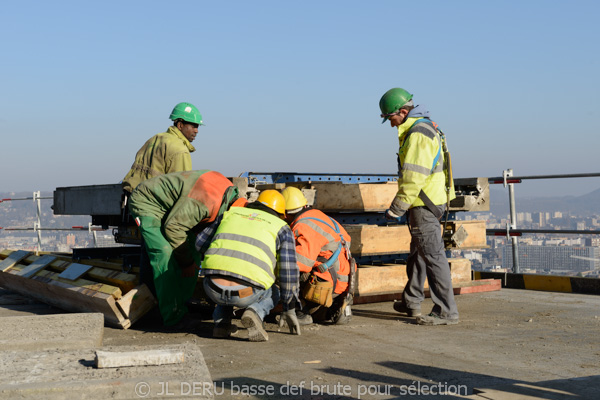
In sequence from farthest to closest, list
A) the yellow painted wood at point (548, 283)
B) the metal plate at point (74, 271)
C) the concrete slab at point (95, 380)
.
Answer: the yellow painted wood at point (548, 283) → the metal plate at point (74, 271) → the concrete slab at point (95, 380)

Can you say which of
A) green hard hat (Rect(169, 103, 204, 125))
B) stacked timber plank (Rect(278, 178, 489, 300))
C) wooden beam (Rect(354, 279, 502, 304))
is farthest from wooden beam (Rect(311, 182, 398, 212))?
green hard hat (Rect(169, 103, 204, 125))

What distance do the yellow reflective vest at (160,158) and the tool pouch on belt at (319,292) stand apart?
74.5 inches

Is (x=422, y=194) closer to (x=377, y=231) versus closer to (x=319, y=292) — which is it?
(x=377, y=231)

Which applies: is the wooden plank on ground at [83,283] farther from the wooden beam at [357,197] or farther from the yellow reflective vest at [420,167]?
the yellow reflective vest at [420,167]

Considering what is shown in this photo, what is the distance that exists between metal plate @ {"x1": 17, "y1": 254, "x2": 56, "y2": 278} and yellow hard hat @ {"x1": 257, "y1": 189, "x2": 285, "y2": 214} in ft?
11.7

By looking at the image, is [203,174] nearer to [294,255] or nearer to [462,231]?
[294,255]

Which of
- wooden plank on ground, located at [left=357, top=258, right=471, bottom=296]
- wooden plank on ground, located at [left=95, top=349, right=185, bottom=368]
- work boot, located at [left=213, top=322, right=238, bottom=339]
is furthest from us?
wooden plank on ground, located at [left=357, top=258, right=471, bottom=296]

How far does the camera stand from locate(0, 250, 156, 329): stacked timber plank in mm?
6281

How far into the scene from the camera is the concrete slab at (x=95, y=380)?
3152 mm

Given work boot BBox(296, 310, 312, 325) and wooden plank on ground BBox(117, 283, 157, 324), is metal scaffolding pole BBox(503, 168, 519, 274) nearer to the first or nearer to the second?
work boot BBox(296, 310, 312, 325)

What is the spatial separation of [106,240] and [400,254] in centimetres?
838

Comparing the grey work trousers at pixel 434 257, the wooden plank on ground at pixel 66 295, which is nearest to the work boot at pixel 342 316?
the grey work trousers at pixel 434 257

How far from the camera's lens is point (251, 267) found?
5453 millimetres

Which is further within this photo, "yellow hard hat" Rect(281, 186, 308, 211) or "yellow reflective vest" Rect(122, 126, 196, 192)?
"yellow reflective vest" Rect(122, 126, 196, 192)
